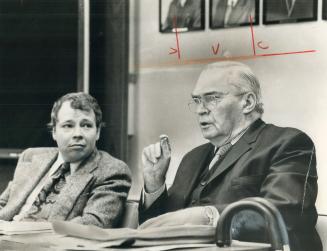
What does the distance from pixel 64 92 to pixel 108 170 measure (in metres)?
0.42

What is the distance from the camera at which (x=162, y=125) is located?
3.00 meters

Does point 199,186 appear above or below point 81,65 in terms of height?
below

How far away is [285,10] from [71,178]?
1.21 metres

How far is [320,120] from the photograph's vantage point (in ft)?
9.16

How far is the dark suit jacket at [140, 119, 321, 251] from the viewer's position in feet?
9.09

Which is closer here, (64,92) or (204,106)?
(204,106)

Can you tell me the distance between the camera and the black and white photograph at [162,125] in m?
2.78

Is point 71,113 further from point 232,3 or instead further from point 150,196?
point 232,3

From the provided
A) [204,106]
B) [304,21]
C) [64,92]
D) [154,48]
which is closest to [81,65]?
[64,92]

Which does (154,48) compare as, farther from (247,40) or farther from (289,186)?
(289,186)

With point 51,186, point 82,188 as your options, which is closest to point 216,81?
point 82,188

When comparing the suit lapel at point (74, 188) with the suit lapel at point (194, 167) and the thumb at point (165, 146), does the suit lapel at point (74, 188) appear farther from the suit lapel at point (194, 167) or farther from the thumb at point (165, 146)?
the suit lapel at point (194, 167)

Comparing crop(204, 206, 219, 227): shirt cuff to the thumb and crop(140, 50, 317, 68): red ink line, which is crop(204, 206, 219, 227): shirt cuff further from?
crop(140, 50, 317, 68): red ink line

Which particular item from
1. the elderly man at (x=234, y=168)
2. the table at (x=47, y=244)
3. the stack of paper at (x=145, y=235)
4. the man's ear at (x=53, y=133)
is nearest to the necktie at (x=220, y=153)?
the elderly man at (x=234, y=168)
